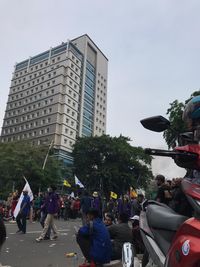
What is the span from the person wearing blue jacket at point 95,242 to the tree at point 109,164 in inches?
1791

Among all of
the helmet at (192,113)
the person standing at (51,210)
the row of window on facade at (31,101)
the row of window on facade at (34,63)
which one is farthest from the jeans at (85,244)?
the row of window on facade at (34,63)

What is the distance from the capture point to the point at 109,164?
5347 cm

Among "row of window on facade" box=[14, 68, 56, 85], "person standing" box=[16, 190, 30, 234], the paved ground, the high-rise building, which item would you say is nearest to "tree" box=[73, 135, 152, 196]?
the high-rise building

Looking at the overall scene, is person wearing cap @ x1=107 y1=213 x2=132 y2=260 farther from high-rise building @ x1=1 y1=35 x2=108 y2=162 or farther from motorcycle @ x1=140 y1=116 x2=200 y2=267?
high-rise building @ x1=1 y1=35 x2=108 y2=162

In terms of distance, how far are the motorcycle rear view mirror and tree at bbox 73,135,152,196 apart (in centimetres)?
4862

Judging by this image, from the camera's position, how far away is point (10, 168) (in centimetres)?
3884

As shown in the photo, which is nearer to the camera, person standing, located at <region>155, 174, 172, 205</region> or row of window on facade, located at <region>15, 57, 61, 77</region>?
person standing, located at <region>155, 174, 172, 205</region>

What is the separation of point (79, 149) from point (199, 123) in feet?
174

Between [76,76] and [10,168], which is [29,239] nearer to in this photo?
[10,168]

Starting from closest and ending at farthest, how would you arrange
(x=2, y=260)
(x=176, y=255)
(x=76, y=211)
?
(x=176, y=255), (x=2, y=260), (x=76, y=211)

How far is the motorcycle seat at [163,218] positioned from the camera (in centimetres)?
258

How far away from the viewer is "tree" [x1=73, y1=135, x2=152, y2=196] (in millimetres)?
52594

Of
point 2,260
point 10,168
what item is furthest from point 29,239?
point 10,168

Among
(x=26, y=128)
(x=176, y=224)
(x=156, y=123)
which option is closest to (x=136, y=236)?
(x=156, y=123)
